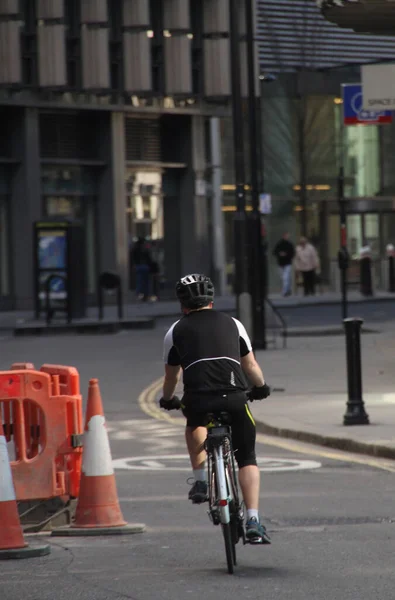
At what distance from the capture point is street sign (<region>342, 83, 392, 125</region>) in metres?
22.6

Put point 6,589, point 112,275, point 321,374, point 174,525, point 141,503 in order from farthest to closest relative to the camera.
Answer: point 112,275 < point 321,374 < point 141,503 < point 174,525 < point 6,589

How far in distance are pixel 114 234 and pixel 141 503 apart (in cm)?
3277

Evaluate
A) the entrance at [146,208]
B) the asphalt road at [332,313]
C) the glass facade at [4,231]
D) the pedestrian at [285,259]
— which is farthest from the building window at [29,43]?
the pedestrian at [285,259]

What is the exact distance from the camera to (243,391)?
8.48 metres

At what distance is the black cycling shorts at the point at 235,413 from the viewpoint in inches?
330

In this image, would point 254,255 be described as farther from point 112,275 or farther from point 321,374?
point 112,275

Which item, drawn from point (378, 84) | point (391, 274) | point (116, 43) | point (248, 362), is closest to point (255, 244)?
point (378, 84)

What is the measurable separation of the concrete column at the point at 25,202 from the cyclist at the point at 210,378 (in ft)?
107

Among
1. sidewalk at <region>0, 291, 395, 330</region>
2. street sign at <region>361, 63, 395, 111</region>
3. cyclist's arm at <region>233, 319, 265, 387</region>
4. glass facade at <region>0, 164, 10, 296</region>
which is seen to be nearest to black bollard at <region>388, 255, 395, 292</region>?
sidewalk at <region>0, 291, 395, 330</region>

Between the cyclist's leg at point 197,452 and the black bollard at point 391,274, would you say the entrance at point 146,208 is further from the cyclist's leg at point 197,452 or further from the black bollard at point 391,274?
the cyclist's leg at point 197,452

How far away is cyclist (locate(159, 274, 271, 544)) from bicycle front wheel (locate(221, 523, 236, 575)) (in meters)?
0.21

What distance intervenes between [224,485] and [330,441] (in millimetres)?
6276

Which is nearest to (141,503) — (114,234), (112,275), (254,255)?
(254,255)

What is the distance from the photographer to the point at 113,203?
142 feet
